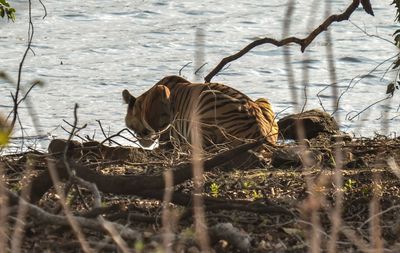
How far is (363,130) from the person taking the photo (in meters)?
10.2

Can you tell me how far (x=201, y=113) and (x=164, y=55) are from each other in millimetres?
4235

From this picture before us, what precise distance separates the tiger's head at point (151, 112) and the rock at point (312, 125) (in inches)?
37.3

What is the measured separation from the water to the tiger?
47cm

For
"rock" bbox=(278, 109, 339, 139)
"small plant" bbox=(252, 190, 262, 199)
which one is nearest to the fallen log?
"small plant" bbox=(252, 190, 262, 199)

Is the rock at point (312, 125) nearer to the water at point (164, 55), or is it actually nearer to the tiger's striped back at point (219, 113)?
the tiger's striped back at point (219, 113)

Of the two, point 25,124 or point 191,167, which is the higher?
point 191,167

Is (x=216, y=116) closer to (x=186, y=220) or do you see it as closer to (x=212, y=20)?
(x=186, y=220)

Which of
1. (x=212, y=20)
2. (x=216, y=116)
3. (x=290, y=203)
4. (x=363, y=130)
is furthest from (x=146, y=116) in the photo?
(x=212, y=20)

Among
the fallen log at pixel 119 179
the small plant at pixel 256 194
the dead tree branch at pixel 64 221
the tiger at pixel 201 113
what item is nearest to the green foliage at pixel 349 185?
the small plant at pixel 256 194

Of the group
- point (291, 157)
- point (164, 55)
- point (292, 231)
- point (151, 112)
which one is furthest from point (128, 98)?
point (292, 231)

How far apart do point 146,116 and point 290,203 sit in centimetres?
451

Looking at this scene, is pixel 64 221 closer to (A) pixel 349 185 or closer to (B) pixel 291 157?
(A) pixel 349 185

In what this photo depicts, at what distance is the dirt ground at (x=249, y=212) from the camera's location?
4.56 metres

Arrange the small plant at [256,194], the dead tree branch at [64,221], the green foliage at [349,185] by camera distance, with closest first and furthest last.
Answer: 1. the dead tree branch at [64,221]
2. the small plant at [256,194]
3. the green foliage at [349,185]
